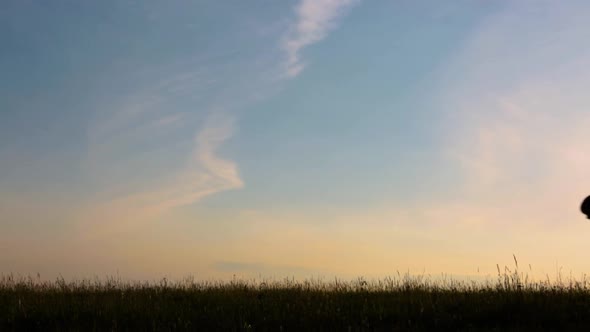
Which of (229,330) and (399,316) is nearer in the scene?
(229,330)

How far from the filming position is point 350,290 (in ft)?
53.4

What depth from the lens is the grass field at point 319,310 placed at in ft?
40.4

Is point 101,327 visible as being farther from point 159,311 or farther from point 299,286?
point 299,286

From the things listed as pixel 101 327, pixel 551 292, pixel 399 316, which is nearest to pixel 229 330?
Result: pixel 101 327

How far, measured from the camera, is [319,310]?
12820 millimetres

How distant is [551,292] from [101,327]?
10.3 meters

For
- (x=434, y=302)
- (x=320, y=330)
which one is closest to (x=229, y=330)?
(x=320, y=330)

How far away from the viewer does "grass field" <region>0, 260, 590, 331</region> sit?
12320 mm

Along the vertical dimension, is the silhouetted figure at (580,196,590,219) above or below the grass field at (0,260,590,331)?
above

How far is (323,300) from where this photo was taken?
14.5m

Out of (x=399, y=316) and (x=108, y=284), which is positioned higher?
(x=108, y=284)

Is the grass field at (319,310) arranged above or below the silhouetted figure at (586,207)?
below

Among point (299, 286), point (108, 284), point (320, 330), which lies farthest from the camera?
point (108, 284)

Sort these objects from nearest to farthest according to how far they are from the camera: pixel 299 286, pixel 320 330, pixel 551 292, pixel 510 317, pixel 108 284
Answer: pixel 320 330 < pixel 510 317 < pixel 551 292 < pixel 299 286 < pixel 108 284
